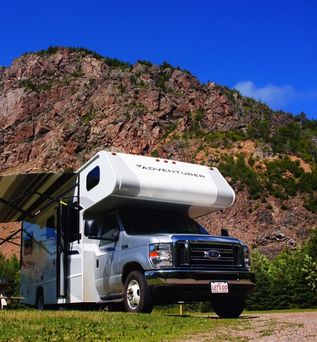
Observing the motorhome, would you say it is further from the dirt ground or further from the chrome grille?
the dirt ground

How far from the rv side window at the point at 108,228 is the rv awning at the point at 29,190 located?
134cm

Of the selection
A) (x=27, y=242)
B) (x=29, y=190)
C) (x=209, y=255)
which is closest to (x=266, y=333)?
(x=209, y=255)

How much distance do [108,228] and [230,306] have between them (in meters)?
2.98

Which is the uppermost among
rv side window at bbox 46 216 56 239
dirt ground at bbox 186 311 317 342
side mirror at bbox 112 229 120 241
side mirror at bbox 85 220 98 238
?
rv side window at bbox 46 216 56 239

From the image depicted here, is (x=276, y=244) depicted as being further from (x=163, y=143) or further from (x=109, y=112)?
(x=109, y=112)

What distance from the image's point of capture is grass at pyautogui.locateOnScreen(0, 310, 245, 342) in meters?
6.44

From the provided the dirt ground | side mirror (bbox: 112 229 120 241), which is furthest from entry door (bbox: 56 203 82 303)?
the dirt ground

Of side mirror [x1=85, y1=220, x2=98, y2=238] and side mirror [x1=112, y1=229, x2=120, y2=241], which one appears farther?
side mirror [x1=85, y1=220, x2=98, y2=238]

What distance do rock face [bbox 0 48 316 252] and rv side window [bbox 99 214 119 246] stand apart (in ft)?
134

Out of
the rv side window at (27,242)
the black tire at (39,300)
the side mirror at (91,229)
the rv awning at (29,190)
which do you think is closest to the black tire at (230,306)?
the side mirror at (91,229)

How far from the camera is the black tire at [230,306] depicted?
37.4 feet

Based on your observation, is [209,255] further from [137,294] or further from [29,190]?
[29,190]

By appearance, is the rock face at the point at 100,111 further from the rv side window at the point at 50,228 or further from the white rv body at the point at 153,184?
Answer: the white rv body at the point at 153,184

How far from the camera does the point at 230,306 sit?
1152 centimetres
